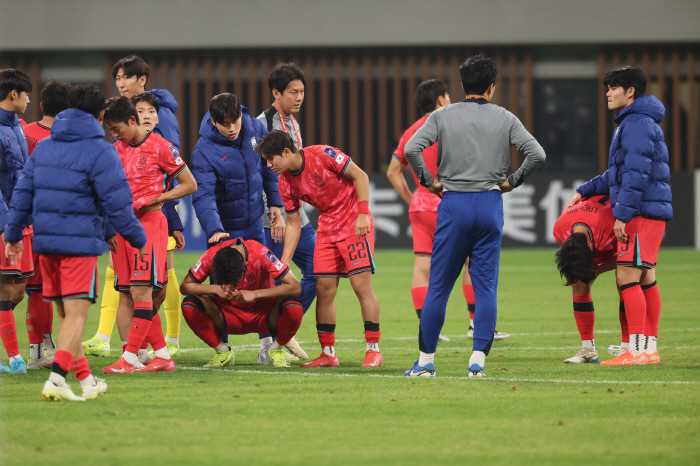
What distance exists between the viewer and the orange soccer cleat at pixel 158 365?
600 centimetres

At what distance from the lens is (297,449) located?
12.5ft

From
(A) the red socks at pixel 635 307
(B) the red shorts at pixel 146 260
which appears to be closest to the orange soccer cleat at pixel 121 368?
(B) the red shorts at pixel 146 260

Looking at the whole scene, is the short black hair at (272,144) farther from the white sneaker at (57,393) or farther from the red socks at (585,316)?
the red socks at (585,316)

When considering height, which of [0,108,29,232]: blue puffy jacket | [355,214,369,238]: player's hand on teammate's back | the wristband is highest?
[0,108,29,232]: blue puffy jacket

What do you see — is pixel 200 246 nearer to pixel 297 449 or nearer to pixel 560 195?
pixel 560 195

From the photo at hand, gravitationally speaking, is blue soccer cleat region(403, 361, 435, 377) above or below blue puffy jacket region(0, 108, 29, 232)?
below

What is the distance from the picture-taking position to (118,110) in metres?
5.84

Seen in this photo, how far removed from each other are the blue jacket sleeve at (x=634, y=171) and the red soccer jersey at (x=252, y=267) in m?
2.36

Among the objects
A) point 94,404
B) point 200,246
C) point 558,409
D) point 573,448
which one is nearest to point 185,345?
point 94,404

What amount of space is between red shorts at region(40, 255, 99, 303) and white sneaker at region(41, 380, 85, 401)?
0.48 metres

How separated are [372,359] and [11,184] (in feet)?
9.32

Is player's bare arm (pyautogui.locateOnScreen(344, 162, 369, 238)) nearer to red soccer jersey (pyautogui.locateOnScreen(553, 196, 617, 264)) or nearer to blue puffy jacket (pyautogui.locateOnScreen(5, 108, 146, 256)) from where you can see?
red soccer jersey (pyautogui.locateOnScreen(553, 196, 617, 264))

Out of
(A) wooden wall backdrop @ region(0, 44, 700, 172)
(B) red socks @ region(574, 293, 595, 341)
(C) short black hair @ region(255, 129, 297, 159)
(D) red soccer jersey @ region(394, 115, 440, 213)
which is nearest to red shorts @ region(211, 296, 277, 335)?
(C) short black hair @ region(255, 129, 297, 159)

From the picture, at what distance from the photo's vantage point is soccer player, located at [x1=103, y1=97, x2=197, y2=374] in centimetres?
587
